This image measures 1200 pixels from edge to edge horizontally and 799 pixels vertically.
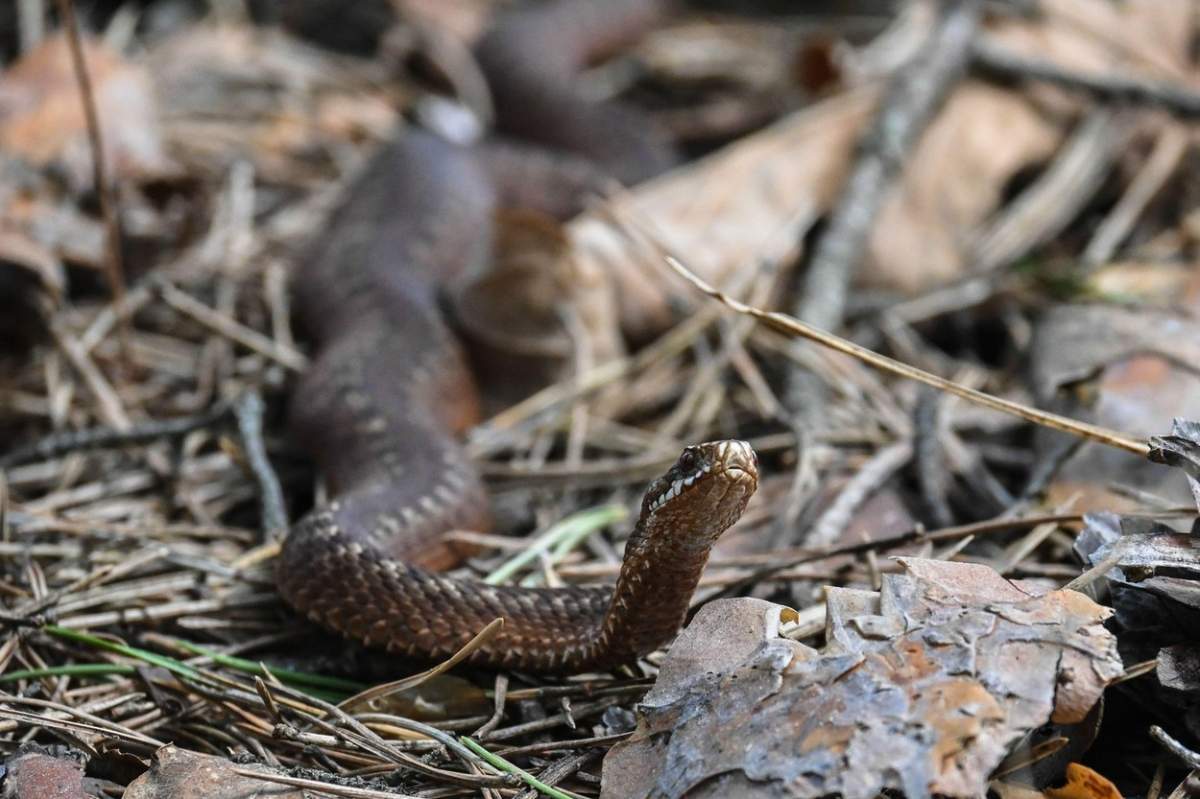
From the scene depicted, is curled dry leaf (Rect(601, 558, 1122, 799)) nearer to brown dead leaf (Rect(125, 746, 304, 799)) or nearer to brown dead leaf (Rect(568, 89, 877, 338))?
brown dead leaf (Rect(125, 746, 304, 799))

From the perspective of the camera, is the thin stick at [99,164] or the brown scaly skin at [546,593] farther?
the thin stick at [99,164]

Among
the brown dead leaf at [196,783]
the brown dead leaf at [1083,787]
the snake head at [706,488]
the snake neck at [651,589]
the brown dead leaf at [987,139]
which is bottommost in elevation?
the brown dead leaf at [196,783]

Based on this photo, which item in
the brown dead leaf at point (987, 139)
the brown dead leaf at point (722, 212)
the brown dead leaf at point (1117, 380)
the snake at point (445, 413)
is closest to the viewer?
the snake at point (445, 413)

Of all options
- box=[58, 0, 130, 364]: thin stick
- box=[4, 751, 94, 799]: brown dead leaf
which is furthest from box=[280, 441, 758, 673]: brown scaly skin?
box=[58, 0, 130, 364]: thin stick

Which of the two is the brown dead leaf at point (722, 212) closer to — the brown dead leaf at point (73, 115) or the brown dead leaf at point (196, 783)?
the brown dead leaf at point (73, 115)

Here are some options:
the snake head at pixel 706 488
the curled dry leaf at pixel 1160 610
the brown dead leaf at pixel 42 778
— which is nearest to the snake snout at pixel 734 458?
the snake head at pixel 706 488

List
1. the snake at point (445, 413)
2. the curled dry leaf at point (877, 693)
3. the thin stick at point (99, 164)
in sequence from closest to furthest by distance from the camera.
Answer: the curled dry leaf at point (877, 693) < the snake at point (445, 413) < the thin stick at point (99, 164)

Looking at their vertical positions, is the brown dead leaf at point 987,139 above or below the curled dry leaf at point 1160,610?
above

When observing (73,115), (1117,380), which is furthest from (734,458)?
(73,115)

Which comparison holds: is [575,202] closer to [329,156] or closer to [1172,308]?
[329,156]
